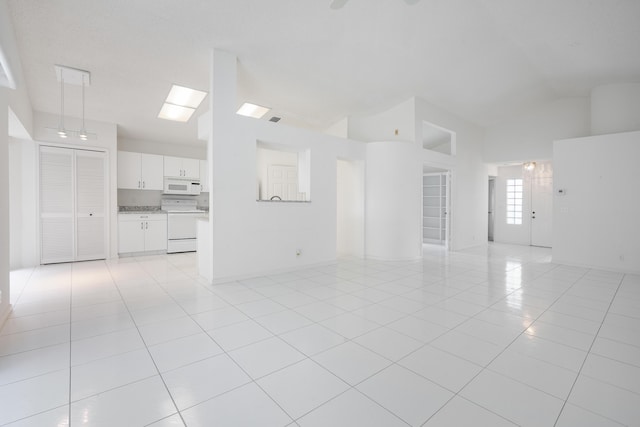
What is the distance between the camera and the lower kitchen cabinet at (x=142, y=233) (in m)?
5.97

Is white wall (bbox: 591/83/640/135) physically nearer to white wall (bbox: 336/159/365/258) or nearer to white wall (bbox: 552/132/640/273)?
white wall (bbox: 552/132/640/273)

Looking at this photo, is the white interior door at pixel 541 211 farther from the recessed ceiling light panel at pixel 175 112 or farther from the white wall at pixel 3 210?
the white wall at pixel 3 210

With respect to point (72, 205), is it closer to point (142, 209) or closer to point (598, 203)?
point (142, 209)

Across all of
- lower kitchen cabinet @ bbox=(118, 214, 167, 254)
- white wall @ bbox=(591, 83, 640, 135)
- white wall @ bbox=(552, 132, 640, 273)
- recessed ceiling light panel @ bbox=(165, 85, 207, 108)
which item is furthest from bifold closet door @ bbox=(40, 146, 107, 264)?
white wall @ bbox=(591, 83, 640, 135)

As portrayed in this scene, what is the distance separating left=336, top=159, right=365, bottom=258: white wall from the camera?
5.91m

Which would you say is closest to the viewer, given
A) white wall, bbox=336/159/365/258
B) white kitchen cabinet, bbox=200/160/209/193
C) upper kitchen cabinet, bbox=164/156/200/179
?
white wall, bbox=336/159/365/258

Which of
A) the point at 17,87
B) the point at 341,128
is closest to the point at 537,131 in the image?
the point at 341,128

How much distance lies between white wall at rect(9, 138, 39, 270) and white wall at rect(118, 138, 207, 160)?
73.1 inches

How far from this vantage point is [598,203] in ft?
17.2

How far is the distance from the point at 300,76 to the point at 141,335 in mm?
4260

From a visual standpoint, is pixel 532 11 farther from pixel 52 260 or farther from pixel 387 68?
A: pixel 52 260

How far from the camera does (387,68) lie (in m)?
4.82

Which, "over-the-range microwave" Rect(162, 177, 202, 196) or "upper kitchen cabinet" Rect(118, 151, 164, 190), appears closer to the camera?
"upper kitchen cabinet" Rect(118, 151, 164, 190)

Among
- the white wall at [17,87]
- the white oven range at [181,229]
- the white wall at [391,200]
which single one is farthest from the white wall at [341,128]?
the white wall at [17,87]
